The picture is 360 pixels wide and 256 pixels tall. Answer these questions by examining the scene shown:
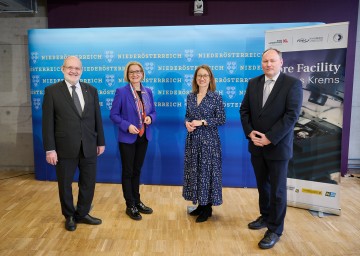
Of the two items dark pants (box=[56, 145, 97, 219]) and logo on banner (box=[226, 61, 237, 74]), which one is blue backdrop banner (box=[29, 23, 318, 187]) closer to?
logo on banner (box=[226, 61, 237, 74])

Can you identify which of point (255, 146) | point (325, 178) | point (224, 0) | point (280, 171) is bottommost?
point (325, 178)

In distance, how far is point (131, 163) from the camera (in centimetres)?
321

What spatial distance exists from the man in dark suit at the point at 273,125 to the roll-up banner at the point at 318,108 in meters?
0.86

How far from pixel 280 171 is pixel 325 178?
107 centimetres

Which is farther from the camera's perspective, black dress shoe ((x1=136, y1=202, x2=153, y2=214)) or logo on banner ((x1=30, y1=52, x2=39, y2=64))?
logo on banner ((x1=30, y1=52, x2=39, y2=64))

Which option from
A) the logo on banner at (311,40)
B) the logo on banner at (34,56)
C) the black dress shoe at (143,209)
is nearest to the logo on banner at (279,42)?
A: the logo on banner at (311,40)

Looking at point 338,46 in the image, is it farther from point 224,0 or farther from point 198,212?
point 198,212

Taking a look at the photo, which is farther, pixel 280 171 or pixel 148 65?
pixel 148 65

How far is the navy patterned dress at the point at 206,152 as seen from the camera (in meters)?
3.08

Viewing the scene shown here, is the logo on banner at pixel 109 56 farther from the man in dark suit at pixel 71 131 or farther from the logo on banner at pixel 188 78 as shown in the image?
the man in dark suit at pixel 71 131

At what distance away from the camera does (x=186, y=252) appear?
2.63 metres

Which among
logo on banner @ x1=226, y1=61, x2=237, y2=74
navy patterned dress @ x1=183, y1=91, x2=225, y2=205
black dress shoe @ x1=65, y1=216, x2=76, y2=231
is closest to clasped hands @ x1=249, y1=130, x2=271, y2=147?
navy patterned dress @ x1=183, y1=91, x2=225, y2=205

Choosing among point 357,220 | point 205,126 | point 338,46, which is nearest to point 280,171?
point 205,126

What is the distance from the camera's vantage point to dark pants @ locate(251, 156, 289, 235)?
2.68m
